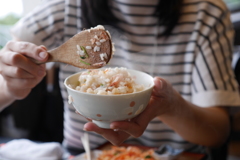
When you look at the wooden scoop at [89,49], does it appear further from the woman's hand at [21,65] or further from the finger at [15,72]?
the finger at [15,72]

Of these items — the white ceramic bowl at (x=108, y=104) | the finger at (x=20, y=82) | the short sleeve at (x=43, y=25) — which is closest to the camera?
the white ceramic bowl at (x=108, y=104)

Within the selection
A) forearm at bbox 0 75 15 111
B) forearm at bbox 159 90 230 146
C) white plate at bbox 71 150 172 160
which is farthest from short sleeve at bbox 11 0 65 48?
forearm at bbox 159 90 230 146

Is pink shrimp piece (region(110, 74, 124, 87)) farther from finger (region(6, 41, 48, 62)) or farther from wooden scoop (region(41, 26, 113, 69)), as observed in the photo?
finger (region(6, 41, 48, 62))

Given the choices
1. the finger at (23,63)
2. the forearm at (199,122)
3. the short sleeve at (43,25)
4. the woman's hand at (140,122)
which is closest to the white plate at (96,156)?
the forearm at (199,122)

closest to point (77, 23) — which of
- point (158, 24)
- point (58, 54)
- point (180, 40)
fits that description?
point (158, 24)

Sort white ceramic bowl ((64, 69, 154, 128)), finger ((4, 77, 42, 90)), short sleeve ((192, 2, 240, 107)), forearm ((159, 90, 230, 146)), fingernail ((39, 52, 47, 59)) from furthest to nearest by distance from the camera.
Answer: short sleeve ((192, 2, 240, 107))
forearm ((159, 90, 230, 146))
finger ((4, 77, 42, 90))
fingernail ((39, 52, 47, 59))
white ceramic bowl ((64, 69, 154, 128))

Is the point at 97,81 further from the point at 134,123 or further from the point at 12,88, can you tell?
the point at 12,88

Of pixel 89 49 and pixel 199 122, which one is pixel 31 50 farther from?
pixel 199 122
